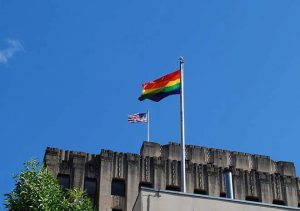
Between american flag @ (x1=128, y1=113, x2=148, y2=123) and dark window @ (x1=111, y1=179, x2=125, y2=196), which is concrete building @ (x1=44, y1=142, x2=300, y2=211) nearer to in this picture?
dark window @ (x1=111, y1=179, x2=125, y2=196)

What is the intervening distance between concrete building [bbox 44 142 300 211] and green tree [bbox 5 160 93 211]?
1447 centimetres

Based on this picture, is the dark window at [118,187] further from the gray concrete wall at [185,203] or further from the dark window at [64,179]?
the gray concrete wall at [185,203]

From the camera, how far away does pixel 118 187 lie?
2224 inches

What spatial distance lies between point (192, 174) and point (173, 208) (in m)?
27.6

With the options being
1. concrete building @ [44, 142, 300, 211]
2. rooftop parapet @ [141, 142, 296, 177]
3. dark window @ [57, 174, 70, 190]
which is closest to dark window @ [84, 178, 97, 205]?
concrete building @ [44, 142, 300, 211]

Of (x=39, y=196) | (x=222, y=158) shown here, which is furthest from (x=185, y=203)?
(x=222, y=158)

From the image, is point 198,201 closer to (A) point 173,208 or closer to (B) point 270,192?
(A) point 173,208

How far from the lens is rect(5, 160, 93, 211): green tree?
38.7 metres

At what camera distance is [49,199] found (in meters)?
38.9

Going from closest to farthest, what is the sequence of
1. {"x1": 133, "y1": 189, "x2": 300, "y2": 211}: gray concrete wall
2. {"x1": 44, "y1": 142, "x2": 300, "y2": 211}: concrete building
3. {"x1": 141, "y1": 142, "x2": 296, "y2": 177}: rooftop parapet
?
{"x1": 133, "y1": 189, "x2": 300, "y2": 211}: gray concrete wall < {"x1": 44, "y1": 142, "x2": 300, "y2": 211}: concrete building < {"x1": 141, "y1": 142, "x2": 296, "y2": 177}: rooftop parapet

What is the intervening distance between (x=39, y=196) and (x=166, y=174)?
67.2ft

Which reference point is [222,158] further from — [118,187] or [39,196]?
[39,196]

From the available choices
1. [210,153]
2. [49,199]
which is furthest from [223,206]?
[210,153]

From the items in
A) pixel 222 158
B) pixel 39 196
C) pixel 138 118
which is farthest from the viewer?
pixel 222 158
